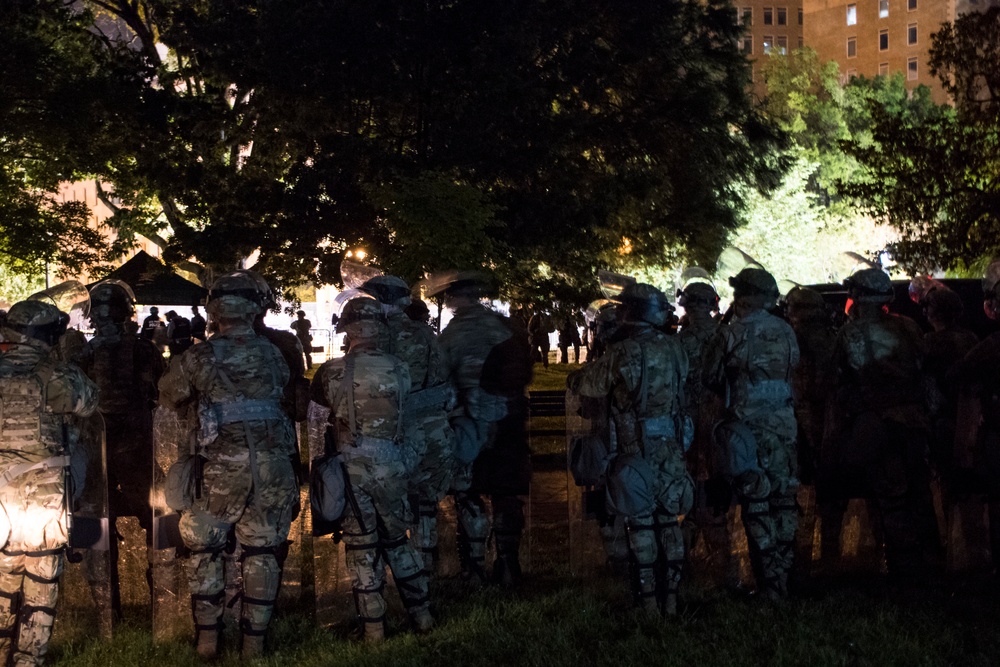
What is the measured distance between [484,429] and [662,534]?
5.16 feet

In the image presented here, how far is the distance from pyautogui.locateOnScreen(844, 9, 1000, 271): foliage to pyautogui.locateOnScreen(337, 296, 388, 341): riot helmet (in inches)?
419

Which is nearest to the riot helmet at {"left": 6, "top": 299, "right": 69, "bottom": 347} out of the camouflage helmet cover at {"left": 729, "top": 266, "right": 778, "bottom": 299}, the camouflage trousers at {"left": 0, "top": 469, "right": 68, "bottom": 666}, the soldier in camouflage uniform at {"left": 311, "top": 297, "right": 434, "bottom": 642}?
the camouflage trousers at {"left": 0, "top": 469, "right": 68, "bottom": 666}

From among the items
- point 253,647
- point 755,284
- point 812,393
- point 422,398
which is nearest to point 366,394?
point 422,398

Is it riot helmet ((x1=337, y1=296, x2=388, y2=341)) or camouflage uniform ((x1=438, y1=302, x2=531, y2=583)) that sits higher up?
riot helmet ((x1=337, y1=296, x2=388, y2=341))

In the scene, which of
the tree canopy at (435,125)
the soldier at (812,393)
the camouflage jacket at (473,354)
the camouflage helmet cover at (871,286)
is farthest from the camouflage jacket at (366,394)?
the tree canopy at (435,125)

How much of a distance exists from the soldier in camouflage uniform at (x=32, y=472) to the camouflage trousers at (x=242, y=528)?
0.73 meters

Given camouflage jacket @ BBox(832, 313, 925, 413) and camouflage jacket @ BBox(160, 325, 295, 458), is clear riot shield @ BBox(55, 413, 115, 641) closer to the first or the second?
camouflage jacket @ BBox(160, 325, 295, 458)

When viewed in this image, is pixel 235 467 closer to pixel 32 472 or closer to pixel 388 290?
pixel 32 472

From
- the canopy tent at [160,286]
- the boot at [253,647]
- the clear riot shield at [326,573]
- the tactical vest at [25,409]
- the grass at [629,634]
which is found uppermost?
the canopy tent at [160,286]

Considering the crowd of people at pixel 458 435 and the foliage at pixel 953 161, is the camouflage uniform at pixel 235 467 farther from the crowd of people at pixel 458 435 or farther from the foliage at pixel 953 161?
the foliage at pixel 953 161

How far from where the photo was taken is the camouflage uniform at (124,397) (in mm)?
8406

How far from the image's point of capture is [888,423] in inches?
315

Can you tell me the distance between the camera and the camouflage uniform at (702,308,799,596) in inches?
292

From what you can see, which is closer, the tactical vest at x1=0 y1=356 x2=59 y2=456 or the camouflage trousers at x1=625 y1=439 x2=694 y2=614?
the tactical vest at x1=0 y1=356 x2=59 y2=456
